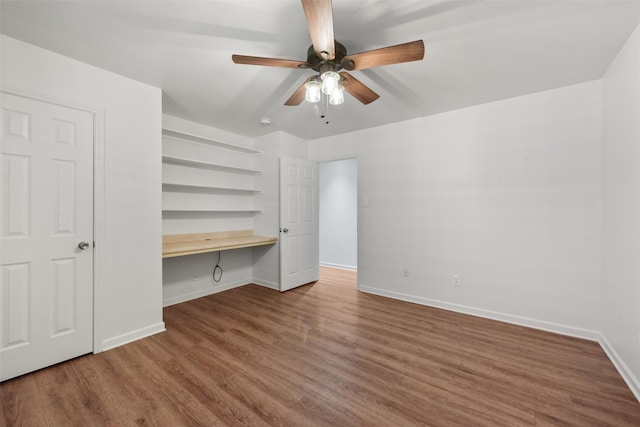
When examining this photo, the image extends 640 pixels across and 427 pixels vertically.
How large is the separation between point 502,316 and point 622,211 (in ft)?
4.73

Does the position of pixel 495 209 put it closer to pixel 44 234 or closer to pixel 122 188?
pixel 122 188

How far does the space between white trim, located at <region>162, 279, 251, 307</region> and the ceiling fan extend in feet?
9.58

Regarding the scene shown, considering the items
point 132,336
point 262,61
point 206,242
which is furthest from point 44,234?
point 262,61

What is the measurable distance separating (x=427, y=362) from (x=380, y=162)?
249 cm

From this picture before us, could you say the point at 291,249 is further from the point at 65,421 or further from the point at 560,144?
the point at 560,144

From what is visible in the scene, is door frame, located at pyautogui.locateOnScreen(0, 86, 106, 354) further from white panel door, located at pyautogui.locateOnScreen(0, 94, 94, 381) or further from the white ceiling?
the white ceiling

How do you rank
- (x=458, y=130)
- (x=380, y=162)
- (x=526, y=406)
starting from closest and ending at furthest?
1. (x=526, y=406)
2. (x=458, y=130)
3. (x=380, y=162)

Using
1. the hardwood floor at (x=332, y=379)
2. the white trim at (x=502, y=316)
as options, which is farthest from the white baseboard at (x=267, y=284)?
the white trim at (x=502, y=316)

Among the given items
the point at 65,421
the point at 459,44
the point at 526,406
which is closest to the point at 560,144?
the point at 459,44

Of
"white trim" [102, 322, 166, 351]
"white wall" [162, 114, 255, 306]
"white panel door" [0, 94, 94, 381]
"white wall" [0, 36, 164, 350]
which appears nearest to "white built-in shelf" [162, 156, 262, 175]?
"white wall" [162, 114, 255, 306]

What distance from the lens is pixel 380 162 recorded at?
3.61 metres

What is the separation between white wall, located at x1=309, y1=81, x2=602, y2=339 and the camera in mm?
2395

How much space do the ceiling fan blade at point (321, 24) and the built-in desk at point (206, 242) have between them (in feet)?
7.83

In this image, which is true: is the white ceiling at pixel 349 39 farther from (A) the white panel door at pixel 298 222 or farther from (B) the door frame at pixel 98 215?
(A) the white panel door at pixel 298 222
